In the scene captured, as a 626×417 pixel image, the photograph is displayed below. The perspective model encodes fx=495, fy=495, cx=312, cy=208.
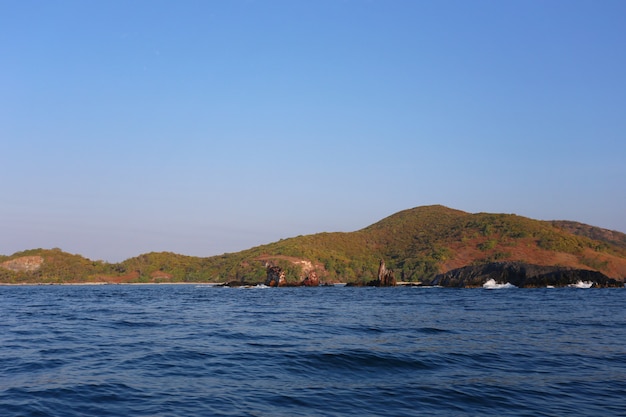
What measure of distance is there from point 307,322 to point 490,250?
179731 mm

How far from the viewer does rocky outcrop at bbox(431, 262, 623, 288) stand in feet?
370

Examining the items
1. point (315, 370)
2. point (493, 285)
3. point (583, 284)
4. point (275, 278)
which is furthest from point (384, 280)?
point (315, 370)

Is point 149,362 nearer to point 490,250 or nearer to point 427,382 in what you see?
point 427,382

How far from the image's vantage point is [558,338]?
2567 centimetres

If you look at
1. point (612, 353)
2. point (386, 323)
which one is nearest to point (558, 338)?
point (612, 353)

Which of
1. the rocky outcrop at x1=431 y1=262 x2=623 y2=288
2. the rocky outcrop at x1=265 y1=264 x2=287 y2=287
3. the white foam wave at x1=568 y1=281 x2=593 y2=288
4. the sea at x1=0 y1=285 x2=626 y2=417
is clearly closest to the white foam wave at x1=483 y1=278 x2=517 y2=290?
the rocky outcrop at x1=431 y1=262 x2=623 y2=288

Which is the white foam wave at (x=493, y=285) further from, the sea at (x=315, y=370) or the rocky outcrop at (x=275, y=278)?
the sea at (x=315, y=370)

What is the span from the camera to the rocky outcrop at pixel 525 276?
11269cm

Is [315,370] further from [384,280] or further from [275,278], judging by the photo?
[275,278]

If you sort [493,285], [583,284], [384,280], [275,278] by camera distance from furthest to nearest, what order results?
[275,278], [384,280], [493,285], [583,284]

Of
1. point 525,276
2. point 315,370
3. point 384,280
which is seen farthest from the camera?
point 384,280

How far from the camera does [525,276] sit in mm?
115875

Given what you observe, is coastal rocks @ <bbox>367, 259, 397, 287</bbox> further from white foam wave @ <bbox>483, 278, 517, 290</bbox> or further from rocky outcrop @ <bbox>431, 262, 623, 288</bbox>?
white foam wave @ <bbox>483, 278, 517, 290</bbox>

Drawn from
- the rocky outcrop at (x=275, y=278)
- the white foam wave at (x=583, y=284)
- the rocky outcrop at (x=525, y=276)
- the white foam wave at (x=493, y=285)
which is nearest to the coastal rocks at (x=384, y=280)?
the rocky outcrop at (x=525, y=276)
